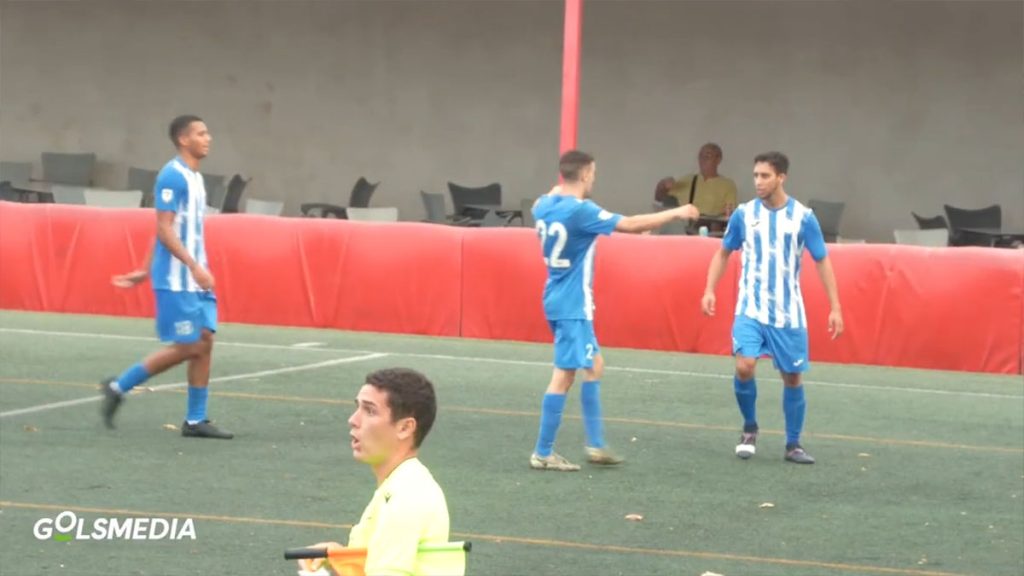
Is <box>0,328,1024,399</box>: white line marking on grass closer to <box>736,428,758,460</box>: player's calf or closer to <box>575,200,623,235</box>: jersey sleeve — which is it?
<box>736,428,758,460</box>: player's calf

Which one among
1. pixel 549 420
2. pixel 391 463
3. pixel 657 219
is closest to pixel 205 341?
pixel 549 420

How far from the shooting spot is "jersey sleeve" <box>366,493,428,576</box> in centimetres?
431

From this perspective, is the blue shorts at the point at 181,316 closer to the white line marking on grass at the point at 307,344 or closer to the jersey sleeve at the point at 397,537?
the white line marking on grass at the point at 307,344

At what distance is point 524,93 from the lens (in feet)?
83.3

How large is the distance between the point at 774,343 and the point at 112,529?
424cm

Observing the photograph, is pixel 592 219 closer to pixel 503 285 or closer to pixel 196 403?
pixel 196 403

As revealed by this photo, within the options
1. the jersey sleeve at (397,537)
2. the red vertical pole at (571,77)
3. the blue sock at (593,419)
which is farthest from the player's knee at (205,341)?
the red vertical pole at (571,77)

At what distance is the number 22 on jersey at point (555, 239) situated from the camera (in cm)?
1071

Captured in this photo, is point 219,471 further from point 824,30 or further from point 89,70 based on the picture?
point 89,70

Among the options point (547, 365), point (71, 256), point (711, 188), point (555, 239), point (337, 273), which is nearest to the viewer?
point (555, 239)

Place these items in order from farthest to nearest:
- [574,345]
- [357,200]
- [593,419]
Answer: [357,200], [593,419], [574,345]

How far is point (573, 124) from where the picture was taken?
1866cm

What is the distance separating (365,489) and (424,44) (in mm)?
16203

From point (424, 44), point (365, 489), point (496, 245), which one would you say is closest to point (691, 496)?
point (365, 489)
